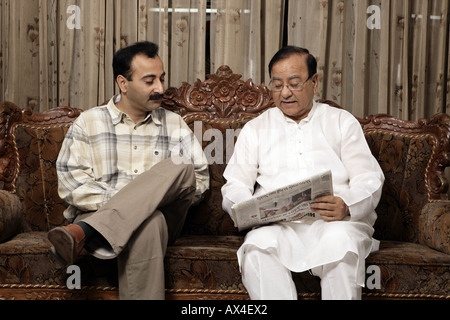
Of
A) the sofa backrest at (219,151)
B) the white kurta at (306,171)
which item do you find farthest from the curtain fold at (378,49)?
the white kurta at (306,171)

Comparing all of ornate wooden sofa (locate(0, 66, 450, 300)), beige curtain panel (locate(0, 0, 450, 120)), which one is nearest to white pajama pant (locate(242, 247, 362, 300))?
ornate wooden sofa (locate(0, 66, 450, 300))

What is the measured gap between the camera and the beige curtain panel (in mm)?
3389

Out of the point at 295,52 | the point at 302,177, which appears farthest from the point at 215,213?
the point at 295,52

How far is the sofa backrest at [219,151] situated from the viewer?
267 cm

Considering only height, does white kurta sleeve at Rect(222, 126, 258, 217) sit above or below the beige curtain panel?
below

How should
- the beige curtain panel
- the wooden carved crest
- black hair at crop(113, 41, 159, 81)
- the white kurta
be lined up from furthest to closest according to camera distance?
the beige curtain panel < the wooden carved crest < black hair at crop(113, 41, 159, 81) < the white kurta

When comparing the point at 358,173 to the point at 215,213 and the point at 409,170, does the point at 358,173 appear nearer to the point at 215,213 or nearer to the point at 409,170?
the point at 409,170

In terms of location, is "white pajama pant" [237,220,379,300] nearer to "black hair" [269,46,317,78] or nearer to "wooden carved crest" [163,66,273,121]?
"black hair" [269,46,317,78]

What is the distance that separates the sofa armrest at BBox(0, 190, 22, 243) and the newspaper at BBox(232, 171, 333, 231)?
1.03 m

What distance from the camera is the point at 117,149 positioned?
2.54 m

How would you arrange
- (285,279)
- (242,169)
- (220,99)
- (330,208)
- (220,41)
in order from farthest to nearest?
(220,41) < (220,99) < (242,169) < (330,208) < (285,279)

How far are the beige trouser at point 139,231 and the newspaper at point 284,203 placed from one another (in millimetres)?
315

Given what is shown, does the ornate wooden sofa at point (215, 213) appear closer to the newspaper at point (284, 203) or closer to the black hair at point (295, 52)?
the newspaper at point (284, 203)

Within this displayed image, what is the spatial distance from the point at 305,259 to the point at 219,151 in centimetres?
91
